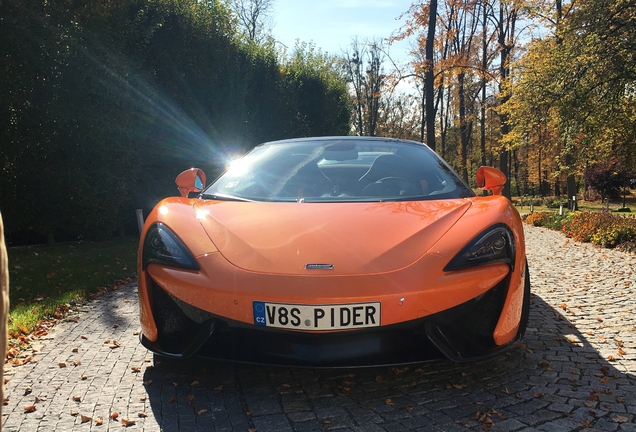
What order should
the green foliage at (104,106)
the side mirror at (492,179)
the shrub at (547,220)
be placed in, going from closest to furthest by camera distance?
the side mirror at (492,179) < the green foliage at (104,106) < the shrub at (547,220)

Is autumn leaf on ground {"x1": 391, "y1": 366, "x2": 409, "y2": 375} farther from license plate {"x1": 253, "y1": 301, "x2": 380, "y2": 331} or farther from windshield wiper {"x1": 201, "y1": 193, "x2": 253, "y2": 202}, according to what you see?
windshield wiper {"x1": 201, "y1": 193, "x2": 253, "y2": 202}

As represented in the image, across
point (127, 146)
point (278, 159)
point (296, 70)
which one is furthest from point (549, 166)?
point (278, 159)

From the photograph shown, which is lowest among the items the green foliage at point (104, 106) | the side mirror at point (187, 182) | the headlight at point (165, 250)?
the headlight at point (165, 250)

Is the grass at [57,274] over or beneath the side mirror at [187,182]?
beneath

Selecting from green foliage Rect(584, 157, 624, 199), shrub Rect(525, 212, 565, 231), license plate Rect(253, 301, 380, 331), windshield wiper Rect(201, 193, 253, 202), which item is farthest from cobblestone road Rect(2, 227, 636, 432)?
green foliage Rect(584, 157, 624, 199)

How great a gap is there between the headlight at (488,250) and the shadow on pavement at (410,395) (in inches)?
27.0

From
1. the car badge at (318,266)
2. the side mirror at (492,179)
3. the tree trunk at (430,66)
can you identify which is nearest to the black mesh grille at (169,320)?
the car badge at (318,266)

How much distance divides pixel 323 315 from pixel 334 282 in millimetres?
156

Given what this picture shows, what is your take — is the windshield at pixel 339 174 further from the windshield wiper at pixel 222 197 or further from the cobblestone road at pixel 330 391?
the cobblestone road at pixel 330 391

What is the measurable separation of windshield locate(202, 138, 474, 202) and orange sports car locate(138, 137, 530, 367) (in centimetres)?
34

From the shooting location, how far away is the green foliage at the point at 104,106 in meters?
8.05

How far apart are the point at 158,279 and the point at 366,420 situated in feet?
4.03

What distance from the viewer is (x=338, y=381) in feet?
8.76

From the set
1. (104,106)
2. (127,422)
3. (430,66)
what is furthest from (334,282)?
(430,66)
